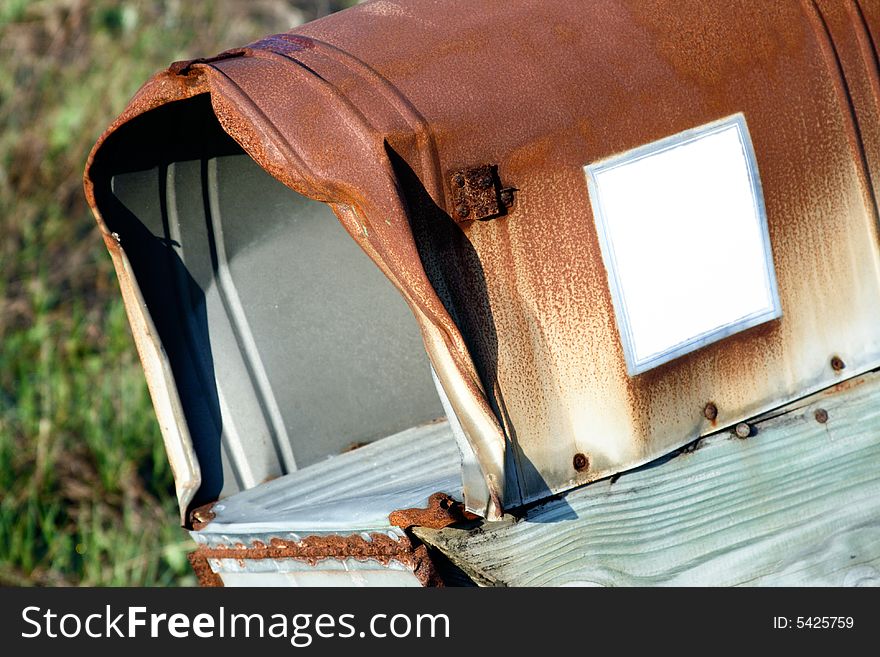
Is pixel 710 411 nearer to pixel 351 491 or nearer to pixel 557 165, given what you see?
pixel 557 165

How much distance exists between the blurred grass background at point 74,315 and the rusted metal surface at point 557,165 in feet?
6.60

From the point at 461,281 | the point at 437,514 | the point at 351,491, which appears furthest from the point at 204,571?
the point at 461,281

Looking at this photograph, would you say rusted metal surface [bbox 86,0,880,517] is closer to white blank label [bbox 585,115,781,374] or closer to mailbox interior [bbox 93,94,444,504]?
white blank label [bbox 585,115,781,374]

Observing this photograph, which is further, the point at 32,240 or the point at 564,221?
the point at 32,240

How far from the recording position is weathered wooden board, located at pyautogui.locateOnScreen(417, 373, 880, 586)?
200 cm

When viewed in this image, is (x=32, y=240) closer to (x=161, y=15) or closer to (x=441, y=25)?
(x=161, y=15)

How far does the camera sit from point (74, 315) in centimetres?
459

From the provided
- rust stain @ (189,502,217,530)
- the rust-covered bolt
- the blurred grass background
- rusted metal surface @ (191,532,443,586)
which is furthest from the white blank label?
the blurred grass background

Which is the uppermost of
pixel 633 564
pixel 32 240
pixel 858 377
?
pixel 32 240

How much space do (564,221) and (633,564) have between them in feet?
2.27

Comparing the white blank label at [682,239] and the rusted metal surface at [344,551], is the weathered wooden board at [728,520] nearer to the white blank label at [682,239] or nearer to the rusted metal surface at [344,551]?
the rusted metal surface at [344,551]

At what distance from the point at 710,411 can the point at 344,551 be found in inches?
31.8

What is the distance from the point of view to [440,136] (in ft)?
6.15

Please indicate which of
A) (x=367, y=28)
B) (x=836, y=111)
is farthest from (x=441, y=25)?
(x=836, y=111)
